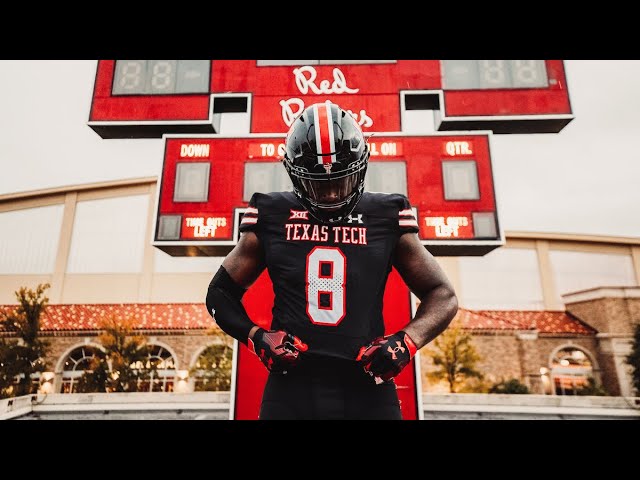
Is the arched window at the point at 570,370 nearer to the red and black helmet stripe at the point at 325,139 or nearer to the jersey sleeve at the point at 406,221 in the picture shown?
the jersey sleeve at the point at 406,221

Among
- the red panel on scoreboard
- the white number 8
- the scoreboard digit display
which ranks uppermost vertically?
the scoreboard digit display

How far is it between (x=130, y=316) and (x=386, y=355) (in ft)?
28.5

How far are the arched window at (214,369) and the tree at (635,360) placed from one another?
8.30 metres

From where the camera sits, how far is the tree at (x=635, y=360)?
875 cm

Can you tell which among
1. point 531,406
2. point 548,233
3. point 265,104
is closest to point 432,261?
point 265,104

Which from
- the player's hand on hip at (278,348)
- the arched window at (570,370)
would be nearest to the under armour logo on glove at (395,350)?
the player's hand on hip at (278,348)

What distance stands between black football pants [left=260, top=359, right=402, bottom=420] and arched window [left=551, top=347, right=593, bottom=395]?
408 inches

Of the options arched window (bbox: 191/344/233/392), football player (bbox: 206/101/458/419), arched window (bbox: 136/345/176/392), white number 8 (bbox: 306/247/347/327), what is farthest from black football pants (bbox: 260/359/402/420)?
arched window (bbox: 136/345/176/392)

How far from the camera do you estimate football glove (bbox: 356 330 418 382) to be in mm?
1093

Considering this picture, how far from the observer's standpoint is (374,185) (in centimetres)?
409

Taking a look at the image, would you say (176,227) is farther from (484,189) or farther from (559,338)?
(559,338)

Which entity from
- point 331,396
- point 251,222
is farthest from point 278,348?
point 251,222

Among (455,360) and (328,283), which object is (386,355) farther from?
(455,360)

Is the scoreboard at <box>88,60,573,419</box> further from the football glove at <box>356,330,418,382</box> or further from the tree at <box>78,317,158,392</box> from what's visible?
the tree at <box>78,317,158,392</box>
